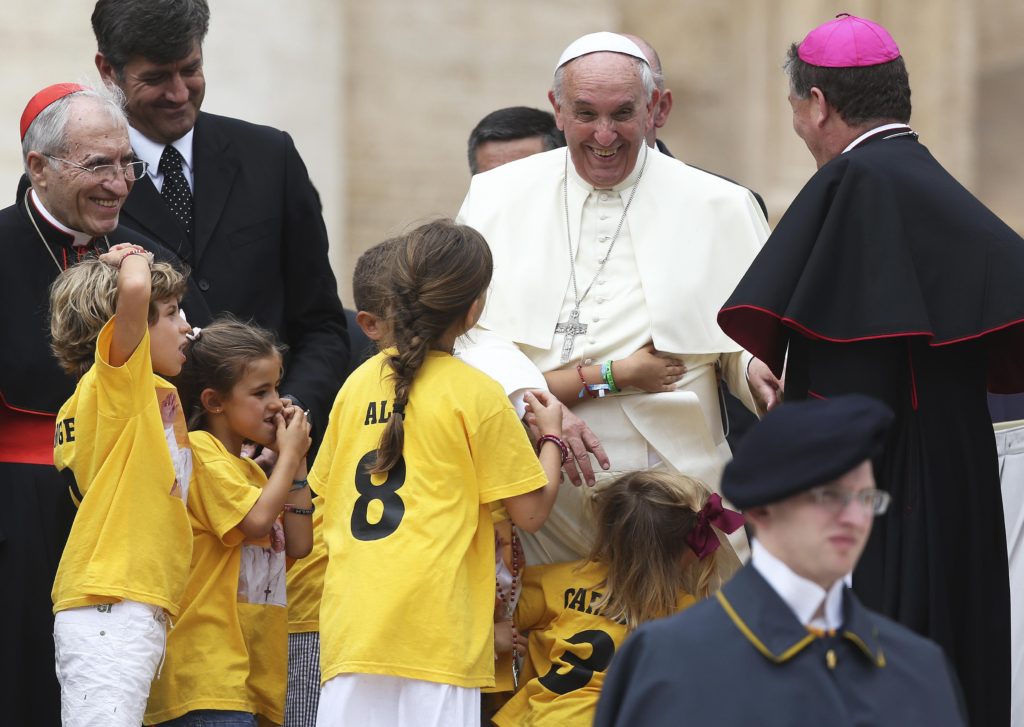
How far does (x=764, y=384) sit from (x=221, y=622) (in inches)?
65.8

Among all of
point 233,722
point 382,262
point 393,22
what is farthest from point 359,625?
point 393,22

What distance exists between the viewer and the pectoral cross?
532 cm

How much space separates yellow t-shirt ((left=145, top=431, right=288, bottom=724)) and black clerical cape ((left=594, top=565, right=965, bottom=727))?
1966 millimetres

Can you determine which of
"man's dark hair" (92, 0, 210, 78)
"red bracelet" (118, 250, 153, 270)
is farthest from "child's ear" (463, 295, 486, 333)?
"man's dark hair" (92, 0, 210, 78)

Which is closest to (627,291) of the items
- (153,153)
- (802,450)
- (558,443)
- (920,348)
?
(558,443)

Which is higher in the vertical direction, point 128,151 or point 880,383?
point 128,151

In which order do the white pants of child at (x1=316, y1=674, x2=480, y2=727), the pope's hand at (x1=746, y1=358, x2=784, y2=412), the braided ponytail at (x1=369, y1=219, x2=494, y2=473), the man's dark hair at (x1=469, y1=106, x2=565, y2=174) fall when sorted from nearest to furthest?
the white pants of child at (x1=316, y1=674, x2=480, y2=727) < the braided ponytail at (x1=369, y1=219, x2=494, y2=473) < the pope's hand at (x1=746, y1=358, x2=784, y2=412) < the man's dark hair at (x1=469, y1=106, x2=565, y2=174)

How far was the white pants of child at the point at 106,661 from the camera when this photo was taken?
4.34 metres

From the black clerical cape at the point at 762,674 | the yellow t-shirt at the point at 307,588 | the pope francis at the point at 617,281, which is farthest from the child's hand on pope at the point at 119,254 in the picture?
the black clerical cape at the point at 762,674

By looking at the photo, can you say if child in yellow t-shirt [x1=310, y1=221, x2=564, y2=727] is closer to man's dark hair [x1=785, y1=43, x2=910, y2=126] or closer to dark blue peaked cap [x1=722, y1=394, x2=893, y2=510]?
man's dark hair [x1=785, y1=43, x2=910, y2=126]

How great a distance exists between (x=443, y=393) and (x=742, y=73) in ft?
28.4

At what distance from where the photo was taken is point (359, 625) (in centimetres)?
435

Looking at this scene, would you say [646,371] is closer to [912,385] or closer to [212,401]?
[912,385]

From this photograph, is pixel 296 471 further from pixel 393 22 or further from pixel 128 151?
pixel 393 22
